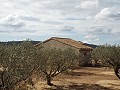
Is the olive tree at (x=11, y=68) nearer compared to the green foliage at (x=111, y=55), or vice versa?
the olive tree at (x=11, y=68)

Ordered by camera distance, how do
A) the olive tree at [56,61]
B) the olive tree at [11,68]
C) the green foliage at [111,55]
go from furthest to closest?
the green foliage at [111,55], the olive tree at [56,61], the olive tree at [11,68]

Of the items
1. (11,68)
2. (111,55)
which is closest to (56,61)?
(111,55)

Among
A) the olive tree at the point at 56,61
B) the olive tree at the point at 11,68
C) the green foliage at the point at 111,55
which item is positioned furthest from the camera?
the green foliage at the point at 111,55

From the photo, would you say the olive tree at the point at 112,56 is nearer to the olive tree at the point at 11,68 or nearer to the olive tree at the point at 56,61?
the olive tree at the point at 56,61

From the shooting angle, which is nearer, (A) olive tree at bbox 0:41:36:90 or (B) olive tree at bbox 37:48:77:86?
(A) olive tree at bbox 0:41:36:90

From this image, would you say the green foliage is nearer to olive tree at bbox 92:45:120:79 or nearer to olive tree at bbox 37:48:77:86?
olive tree at bbox 92:45:120:79

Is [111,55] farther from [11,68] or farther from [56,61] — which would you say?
[11,68]

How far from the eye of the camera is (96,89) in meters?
27.2

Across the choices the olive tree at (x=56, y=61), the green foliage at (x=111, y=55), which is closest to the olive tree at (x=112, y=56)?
the green foliage at (x=111, y=55)

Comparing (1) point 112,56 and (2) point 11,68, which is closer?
(2) point 11,68

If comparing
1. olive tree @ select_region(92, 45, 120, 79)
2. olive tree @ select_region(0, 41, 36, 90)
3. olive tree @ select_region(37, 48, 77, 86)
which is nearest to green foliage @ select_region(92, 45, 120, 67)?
olive tree @ select_region(92, 45, 120, 79)

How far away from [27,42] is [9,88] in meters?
10.3

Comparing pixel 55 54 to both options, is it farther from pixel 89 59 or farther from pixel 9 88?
pixel 89 59

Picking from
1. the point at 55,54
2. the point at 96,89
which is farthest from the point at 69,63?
the point at 96,89
